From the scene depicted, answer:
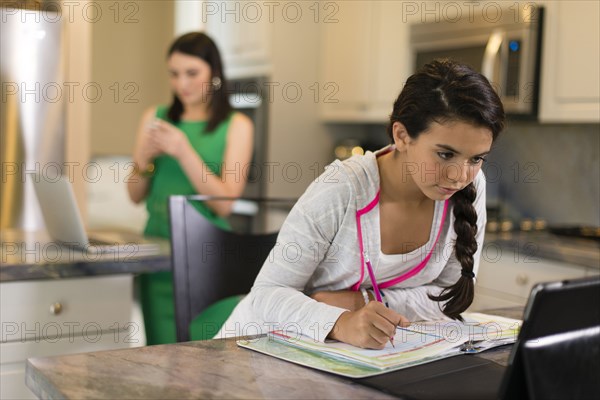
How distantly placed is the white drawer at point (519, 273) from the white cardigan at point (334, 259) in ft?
3.52

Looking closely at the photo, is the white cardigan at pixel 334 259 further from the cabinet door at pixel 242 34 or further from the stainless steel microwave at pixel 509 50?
the cabinet door at pixel 242 34

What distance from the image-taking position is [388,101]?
3713 millimetres

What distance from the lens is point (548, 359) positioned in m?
0.96

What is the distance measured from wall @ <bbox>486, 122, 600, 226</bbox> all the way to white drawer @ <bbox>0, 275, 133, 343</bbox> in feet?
6.15

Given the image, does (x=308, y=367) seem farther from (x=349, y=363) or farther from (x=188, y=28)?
(x=188, y=28)

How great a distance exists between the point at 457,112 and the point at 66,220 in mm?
1197

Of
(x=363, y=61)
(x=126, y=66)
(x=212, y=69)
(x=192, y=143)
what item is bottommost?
(x=192, y=143)

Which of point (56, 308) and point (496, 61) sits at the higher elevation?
point (496, 61)

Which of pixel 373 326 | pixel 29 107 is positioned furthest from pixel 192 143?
pixel 373 326

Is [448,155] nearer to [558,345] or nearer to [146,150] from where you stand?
[558,345]

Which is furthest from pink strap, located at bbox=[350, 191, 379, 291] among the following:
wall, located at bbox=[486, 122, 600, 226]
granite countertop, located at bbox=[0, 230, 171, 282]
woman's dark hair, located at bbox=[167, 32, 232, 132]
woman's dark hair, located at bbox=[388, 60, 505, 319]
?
wall, located at bbox=[486, 122, 600, 226]

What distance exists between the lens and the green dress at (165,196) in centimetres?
243

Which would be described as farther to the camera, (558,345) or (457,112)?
(457,112)

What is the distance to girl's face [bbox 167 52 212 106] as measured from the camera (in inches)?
105
